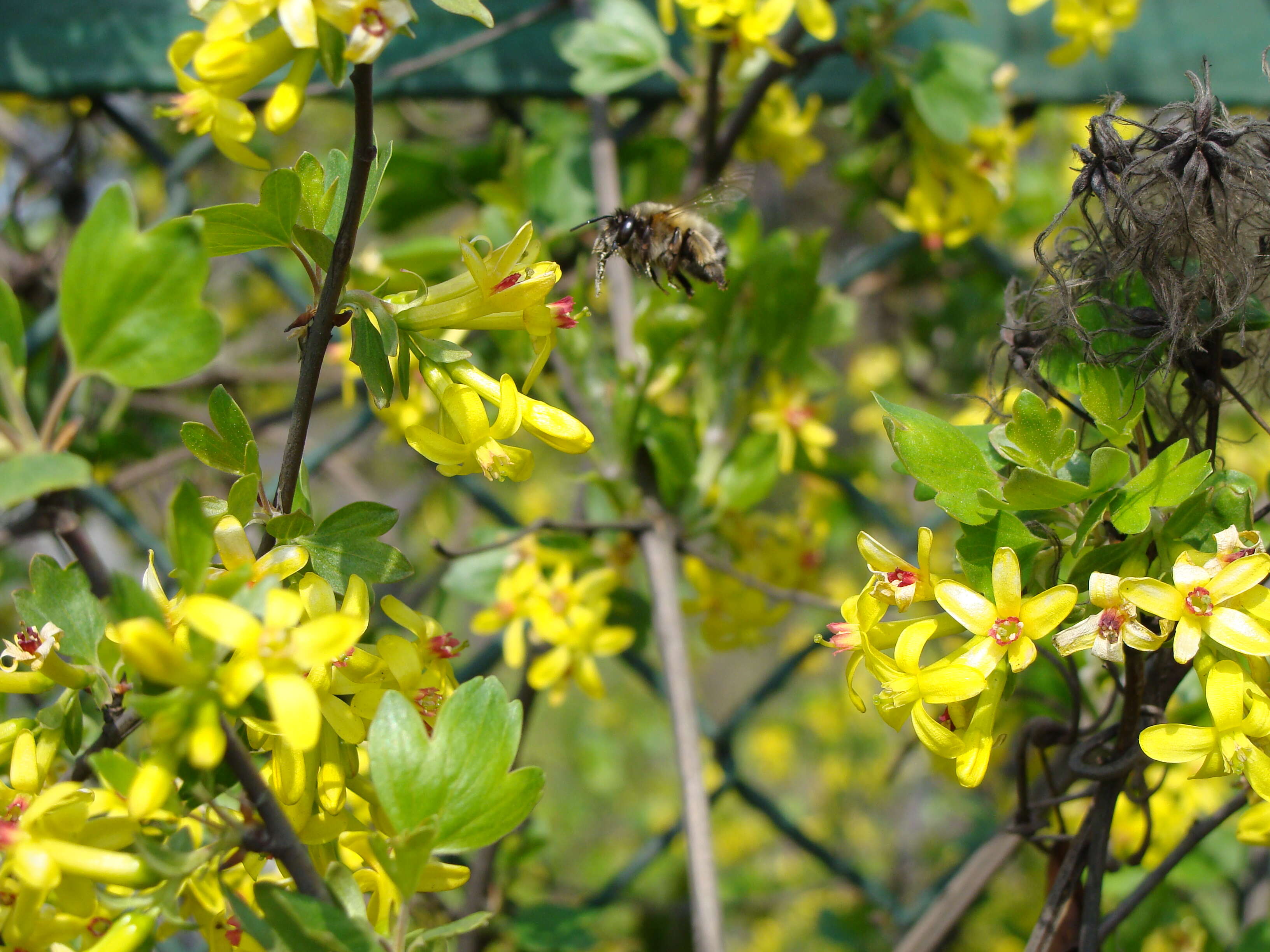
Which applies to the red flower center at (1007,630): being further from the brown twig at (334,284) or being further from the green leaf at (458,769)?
the brown twig at (334,284)

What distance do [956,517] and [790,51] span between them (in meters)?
0.91

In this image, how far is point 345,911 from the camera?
52cm

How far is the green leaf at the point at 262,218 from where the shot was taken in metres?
0.56

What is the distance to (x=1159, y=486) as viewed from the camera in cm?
58

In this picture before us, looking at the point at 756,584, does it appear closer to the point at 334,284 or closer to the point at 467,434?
the point at 467,434

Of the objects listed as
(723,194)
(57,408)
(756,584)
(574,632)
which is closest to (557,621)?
(574,632)

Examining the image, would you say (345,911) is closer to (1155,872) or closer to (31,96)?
(1155,872)

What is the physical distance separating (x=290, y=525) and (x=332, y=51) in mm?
283

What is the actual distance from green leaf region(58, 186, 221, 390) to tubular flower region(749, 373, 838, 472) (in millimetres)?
986

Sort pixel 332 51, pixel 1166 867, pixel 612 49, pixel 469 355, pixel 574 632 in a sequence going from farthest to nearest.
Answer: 1. pixel 612 49
2. pixel 574 632
3. pixel 1166 867
4. pixel 469 355
5. pixel 332 51

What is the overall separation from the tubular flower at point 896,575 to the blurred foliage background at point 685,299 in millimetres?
133


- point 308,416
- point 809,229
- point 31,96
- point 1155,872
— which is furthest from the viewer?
point 809,229

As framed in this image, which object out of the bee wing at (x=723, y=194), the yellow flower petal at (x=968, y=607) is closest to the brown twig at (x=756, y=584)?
the bee wing at (x=723, y=194)

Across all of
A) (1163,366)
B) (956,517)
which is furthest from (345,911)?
(1163,366)
